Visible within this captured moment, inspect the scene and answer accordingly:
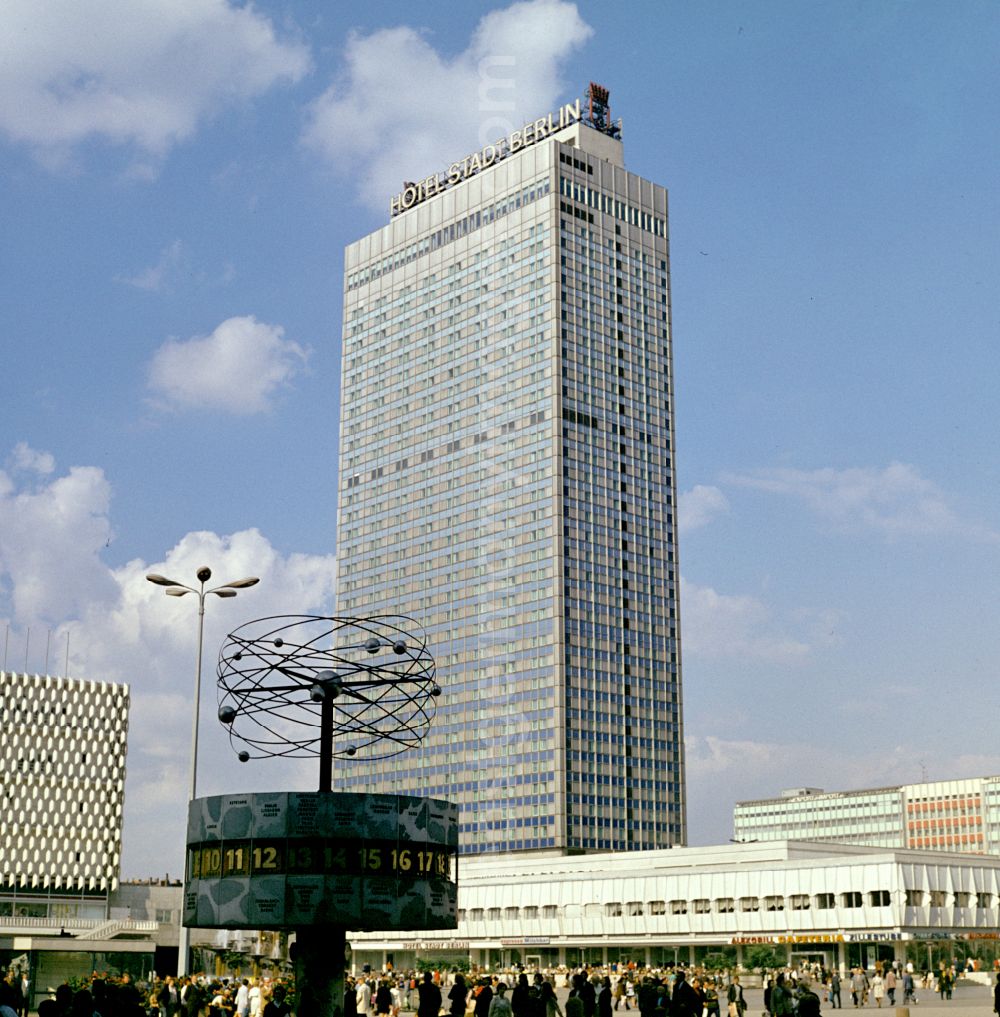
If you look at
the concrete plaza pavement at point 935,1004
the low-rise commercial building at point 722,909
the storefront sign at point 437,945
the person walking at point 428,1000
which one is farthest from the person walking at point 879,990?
the storefront sign at point 437,945

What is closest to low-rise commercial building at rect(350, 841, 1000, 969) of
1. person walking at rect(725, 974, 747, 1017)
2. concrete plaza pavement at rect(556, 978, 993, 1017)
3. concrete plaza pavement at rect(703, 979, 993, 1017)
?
concrete plaza pavement at rect(556, 978, 993, 1017)

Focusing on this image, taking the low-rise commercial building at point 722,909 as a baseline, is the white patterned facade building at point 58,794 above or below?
above

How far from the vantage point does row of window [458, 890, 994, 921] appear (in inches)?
4609

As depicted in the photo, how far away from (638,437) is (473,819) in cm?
5320

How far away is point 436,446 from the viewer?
19425 cm

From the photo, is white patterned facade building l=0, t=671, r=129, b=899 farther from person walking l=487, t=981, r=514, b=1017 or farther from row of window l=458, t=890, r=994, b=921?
person walking l=487, t=981, r=514, b=1017

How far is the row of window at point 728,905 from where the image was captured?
384 feet

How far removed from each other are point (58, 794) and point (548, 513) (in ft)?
256

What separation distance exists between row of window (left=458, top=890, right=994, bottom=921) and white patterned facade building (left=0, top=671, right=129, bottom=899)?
63364 millimetres

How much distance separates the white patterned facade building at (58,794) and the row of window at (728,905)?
6336cm

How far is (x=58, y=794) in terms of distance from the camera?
636ft

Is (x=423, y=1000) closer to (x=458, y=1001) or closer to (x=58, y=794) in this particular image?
(x=458, y=1001)

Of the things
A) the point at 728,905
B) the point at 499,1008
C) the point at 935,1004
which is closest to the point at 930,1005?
the point at 935,1004

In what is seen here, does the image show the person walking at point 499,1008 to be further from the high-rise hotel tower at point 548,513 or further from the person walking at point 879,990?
the high-rise hotel tower at point 548,513
